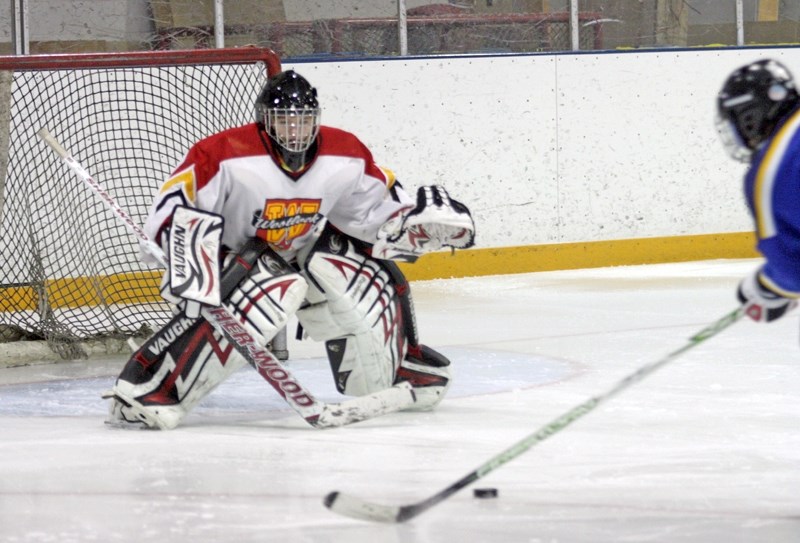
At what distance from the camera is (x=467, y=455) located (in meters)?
2.66

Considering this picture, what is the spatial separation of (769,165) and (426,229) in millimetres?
1297

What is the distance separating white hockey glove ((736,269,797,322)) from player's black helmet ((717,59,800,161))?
19 cm

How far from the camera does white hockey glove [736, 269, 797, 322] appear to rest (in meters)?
2.02

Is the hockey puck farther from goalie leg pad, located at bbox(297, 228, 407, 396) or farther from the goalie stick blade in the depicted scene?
goalie leg pad, located at bbox(297, 228, 407, 396)

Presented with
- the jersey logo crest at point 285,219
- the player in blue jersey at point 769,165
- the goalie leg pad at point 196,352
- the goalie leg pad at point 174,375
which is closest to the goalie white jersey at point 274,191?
the jersey logo crest at point 285,219

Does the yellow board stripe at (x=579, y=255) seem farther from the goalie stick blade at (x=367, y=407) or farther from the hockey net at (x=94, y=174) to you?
the goalie stick blade at (x=367, y=407)

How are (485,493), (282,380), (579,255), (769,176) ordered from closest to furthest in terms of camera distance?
(769,176), (485,493), (282,380), (579,255)

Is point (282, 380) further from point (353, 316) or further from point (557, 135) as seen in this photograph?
point (557, 135)

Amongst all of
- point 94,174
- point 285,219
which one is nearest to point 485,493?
point 285,219

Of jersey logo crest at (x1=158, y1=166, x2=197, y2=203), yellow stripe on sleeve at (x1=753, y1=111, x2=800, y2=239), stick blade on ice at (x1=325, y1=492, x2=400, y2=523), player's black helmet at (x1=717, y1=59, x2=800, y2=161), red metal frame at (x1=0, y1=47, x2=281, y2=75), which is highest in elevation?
red metal frame at (x1=0, y1=47, x2=281, y2=75)

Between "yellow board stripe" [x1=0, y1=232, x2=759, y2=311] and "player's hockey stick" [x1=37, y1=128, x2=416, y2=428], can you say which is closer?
"player's hockey stick" [x1=37, y1=128, x2=416, y2=428]

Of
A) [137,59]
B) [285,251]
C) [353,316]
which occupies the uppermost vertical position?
[137,59]

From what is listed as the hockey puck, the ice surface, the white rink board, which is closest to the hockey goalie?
the ice surface

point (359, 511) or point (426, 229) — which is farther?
point (426, 229)
